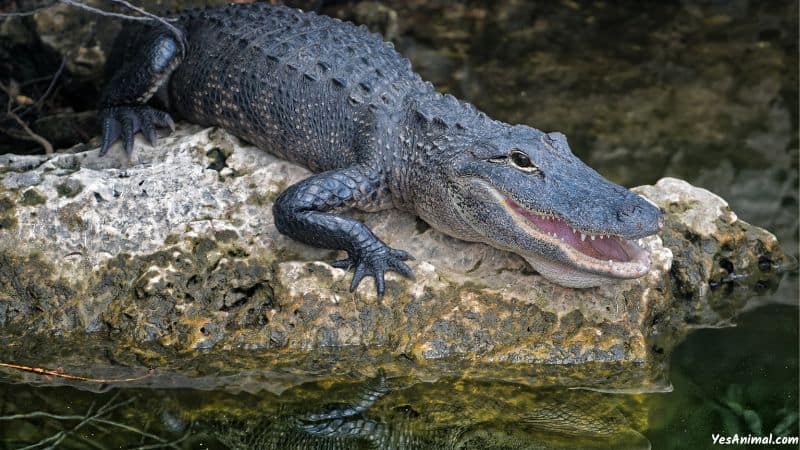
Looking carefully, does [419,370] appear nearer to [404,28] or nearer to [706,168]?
[706,168]

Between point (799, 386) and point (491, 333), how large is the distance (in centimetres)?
139

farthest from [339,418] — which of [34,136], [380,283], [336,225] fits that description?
[34,136]

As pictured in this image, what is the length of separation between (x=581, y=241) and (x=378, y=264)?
0.92m

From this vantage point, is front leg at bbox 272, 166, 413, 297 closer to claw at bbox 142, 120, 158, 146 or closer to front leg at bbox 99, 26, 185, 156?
claw at bbox 142, 120, 158, 146

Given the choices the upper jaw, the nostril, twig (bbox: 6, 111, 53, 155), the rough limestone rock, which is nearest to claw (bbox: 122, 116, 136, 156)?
the rough limestone rock

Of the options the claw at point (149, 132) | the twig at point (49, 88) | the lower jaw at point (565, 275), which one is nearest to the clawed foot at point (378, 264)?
the lower jaw at point (565, 275)

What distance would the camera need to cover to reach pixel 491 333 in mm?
4059

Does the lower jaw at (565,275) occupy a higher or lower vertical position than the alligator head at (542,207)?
lower

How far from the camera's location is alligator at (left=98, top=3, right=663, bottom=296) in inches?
157

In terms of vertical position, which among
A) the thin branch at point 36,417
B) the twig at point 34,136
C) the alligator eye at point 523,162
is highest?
the alligator eye at point 523,162

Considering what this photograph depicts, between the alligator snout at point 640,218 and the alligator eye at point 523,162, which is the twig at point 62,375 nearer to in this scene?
the alligator eye at point 523,162

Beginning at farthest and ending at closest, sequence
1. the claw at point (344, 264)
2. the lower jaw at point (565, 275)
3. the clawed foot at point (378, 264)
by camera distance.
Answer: the claw at point (344, 264) → the clawed foot at point (378, 264) → the lower jaw at point (565, 275)

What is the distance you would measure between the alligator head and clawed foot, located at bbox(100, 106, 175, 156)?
1.67 metres

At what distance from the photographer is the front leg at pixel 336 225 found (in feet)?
13.6
